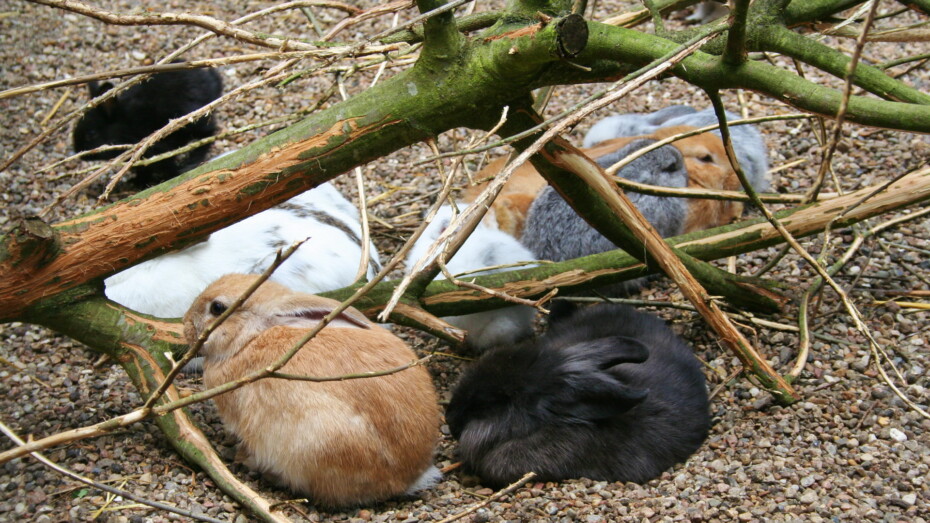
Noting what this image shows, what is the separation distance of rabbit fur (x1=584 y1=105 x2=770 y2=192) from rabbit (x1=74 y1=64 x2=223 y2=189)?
9.20 ft

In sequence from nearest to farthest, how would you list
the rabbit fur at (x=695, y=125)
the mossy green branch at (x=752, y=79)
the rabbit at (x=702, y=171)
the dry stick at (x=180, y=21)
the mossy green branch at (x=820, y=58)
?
1. the mossy green branch at (x=752, y=79)
2. the dry stick at (x=180, y=21)
3. the mossy green branch at (x=820, y=58)
4. the rabbit at (x=702, y=171)
5. the rabbit fur at (x=695, y=125)

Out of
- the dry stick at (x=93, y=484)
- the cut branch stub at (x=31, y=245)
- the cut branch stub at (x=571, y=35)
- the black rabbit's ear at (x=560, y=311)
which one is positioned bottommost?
the dry stick at (x=93, y=484)

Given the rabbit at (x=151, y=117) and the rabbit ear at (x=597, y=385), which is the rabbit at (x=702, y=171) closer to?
the rabbit ear at (x=597, y=385)

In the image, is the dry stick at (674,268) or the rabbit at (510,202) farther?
the rabbit at (510,202)

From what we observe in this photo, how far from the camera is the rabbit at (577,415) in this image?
362 centimetres

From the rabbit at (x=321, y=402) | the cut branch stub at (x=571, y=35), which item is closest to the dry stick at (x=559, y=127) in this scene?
the cut branch stub at (x=571, y=35)

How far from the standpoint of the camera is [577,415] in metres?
3.64

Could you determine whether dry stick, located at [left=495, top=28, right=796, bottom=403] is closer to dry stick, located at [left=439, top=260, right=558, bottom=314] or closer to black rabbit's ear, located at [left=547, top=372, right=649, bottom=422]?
black rabbit's ear, located at [left=547, top=372, right=649, bottom=422]

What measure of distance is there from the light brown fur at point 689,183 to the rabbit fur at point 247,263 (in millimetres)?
985

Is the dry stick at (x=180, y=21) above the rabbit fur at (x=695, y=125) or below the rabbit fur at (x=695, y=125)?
below

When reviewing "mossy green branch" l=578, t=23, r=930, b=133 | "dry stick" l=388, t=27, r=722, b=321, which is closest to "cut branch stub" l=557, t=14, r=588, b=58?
"dry stick" l=388, t=27, r=722, b=321

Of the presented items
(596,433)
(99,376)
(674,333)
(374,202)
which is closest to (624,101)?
(374,202)

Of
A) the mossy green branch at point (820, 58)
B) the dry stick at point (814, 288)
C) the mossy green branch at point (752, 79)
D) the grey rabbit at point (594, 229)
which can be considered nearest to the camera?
the mossy green branch at point (752, 79)

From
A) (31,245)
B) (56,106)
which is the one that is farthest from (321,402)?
(56,106)
